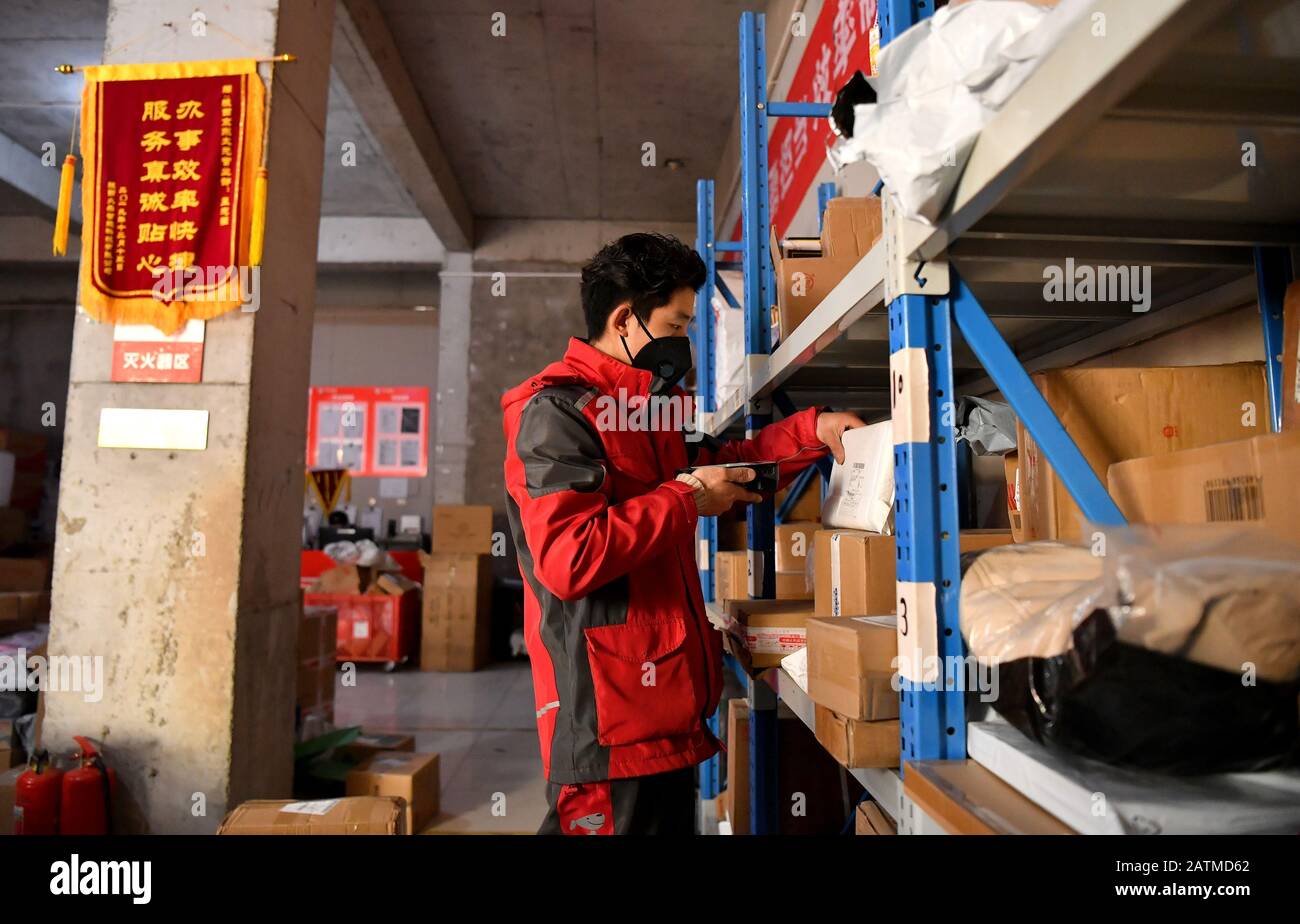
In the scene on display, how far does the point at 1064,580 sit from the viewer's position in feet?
2.82

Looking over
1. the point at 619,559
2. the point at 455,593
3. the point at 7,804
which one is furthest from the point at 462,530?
the point at 619,559

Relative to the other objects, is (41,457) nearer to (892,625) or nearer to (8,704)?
(8,704)

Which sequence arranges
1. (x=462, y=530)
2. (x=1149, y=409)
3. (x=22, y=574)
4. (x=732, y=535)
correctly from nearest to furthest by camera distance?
(x=1149, y=409), (x=732, y=535), (x=22, y=574), (x=462, y=530)

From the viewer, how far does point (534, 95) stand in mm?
5598

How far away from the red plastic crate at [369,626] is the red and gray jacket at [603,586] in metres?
5.51

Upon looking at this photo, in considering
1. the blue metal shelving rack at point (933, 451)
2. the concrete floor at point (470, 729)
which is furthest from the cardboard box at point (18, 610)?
the blue metal shelving rack at point (933, 451)

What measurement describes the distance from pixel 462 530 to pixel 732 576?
16.0 ft

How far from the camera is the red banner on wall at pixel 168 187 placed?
272 centimetres

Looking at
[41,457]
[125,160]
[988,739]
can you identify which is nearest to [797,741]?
[988,739]

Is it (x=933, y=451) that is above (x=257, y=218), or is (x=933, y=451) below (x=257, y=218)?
below

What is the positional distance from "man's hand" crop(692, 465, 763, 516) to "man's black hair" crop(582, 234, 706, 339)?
0.38 meters

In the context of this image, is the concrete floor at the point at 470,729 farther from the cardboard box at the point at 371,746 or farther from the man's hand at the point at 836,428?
the man's hand at the point at 836,428

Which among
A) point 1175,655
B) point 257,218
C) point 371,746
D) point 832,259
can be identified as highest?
point 257,218

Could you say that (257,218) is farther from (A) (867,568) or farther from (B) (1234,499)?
(B) (1234,499)
